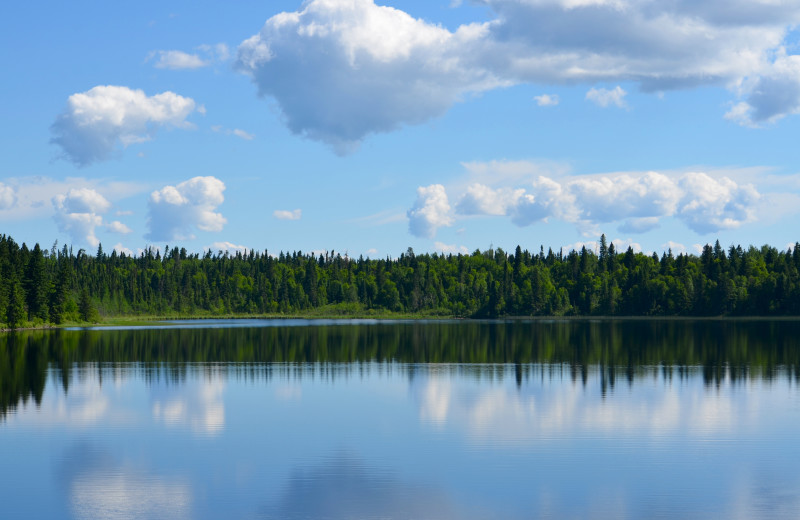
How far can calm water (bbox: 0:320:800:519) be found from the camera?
30672 mm

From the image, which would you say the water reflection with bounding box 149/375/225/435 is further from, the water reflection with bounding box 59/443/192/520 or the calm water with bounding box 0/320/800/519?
the water reflection with bounding box 59/443/192/520

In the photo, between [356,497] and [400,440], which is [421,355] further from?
[356,497]

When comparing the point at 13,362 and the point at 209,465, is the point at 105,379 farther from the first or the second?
Result: the point at 209,465

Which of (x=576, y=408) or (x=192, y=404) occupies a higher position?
(x=576, y=408)

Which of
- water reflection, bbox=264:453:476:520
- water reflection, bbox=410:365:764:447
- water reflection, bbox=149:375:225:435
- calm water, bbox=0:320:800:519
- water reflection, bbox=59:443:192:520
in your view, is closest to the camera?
water reflection, bbox=264:453:476:520

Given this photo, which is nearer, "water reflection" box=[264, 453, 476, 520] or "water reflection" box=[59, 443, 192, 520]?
"water reflection" box=[264, 453, 476, 520]

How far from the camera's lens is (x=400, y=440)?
42.7m

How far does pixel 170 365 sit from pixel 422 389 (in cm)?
3259

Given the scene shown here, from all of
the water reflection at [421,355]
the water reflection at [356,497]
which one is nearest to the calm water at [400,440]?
the water reflection at [356,497]

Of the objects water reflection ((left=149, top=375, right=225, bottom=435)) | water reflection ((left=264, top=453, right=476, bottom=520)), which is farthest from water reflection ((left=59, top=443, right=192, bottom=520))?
water reflection ((left=149, top=375, right=225, bottom=435))

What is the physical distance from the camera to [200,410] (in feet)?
174

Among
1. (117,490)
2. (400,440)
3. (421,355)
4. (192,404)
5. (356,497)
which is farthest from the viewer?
(421,355)

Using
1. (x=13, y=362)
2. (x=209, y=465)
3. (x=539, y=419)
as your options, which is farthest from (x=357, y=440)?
(x=13, y=362)

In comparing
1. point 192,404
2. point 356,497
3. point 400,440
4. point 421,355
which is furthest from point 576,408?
point 421,355
